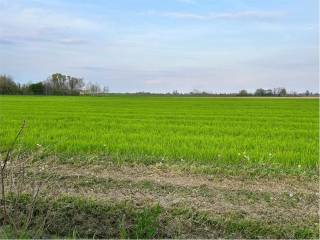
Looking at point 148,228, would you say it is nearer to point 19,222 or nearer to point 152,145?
point 19,222

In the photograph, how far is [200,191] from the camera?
290 inches

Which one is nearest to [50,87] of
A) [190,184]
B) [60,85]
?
[60,85]

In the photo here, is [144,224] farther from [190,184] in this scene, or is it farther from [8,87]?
[8,87]

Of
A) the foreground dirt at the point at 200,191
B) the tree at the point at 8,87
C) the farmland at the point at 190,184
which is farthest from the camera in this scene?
the tree at the point at 8,87

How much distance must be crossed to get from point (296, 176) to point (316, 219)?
2.30 metres

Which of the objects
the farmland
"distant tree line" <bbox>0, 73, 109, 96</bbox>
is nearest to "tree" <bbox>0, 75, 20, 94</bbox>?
"distant tree line" <bbox>0, 73, 109, 96</bbox>

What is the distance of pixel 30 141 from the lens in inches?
502

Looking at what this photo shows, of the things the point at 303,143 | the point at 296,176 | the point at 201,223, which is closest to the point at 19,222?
the point at 201,223

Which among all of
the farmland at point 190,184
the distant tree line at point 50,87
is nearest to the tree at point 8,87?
the distant tree line at point 50,87

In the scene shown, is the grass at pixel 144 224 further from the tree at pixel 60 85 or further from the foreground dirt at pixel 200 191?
the tree at pixel 60 85

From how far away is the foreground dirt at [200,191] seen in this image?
643cm

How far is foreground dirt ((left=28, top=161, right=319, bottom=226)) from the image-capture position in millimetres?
6430

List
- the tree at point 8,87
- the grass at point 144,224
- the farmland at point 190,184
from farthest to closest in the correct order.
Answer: the tree at point 8,87 → the farmland at point 190,184 → the grass at point 144,224

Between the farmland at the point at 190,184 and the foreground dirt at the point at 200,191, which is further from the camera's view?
the foreground dirt at the point at 200,191
